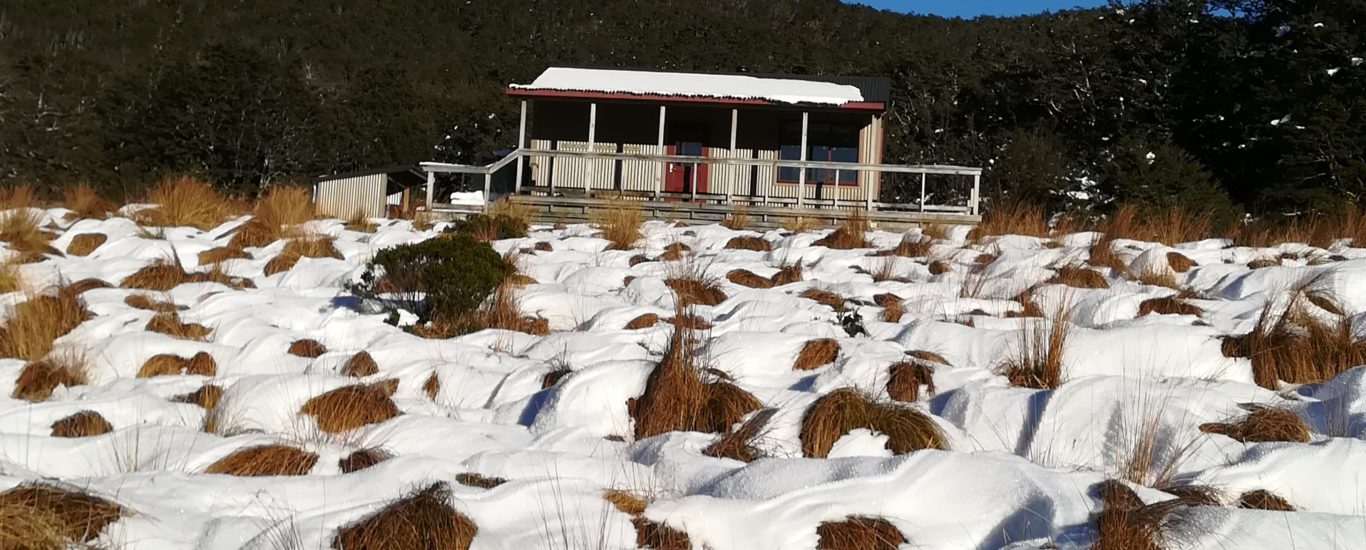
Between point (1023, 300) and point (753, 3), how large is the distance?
82.3m

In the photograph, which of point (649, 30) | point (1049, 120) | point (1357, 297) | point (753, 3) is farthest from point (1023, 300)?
point (753, 3)

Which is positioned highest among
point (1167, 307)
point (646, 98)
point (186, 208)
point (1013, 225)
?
point (646, 98)

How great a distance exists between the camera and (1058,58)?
36156mm

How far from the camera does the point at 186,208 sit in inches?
452

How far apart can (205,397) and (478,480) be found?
2.03 m

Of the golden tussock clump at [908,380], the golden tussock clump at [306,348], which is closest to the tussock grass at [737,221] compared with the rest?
the golden tussock clump at [306,348]

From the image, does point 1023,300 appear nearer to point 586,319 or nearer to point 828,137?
point 586,319

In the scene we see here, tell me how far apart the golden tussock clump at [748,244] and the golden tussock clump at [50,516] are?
779 cm

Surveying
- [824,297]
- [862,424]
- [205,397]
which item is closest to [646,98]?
[824,297]

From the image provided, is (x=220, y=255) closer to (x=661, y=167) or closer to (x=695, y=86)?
(x=661, y=167)

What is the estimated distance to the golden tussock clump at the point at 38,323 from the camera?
5.93m

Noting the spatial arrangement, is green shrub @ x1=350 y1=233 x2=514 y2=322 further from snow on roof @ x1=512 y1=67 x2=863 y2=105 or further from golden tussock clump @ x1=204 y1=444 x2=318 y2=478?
snow on roof @ x1=512 y1=67 x2=863 y2=105

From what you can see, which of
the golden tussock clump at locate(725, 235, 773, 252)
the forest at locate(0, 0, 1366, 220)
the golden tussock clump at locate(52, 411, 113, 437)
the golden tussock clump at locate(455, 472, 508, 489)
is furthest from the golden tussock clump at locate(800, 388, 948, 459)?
the forest at locate(0, 0, 1366, 220)

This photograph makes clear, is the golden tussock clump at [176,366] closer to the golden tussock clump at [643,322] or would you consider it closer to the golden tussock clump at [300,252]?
the golden tussock clump at [643,322]
